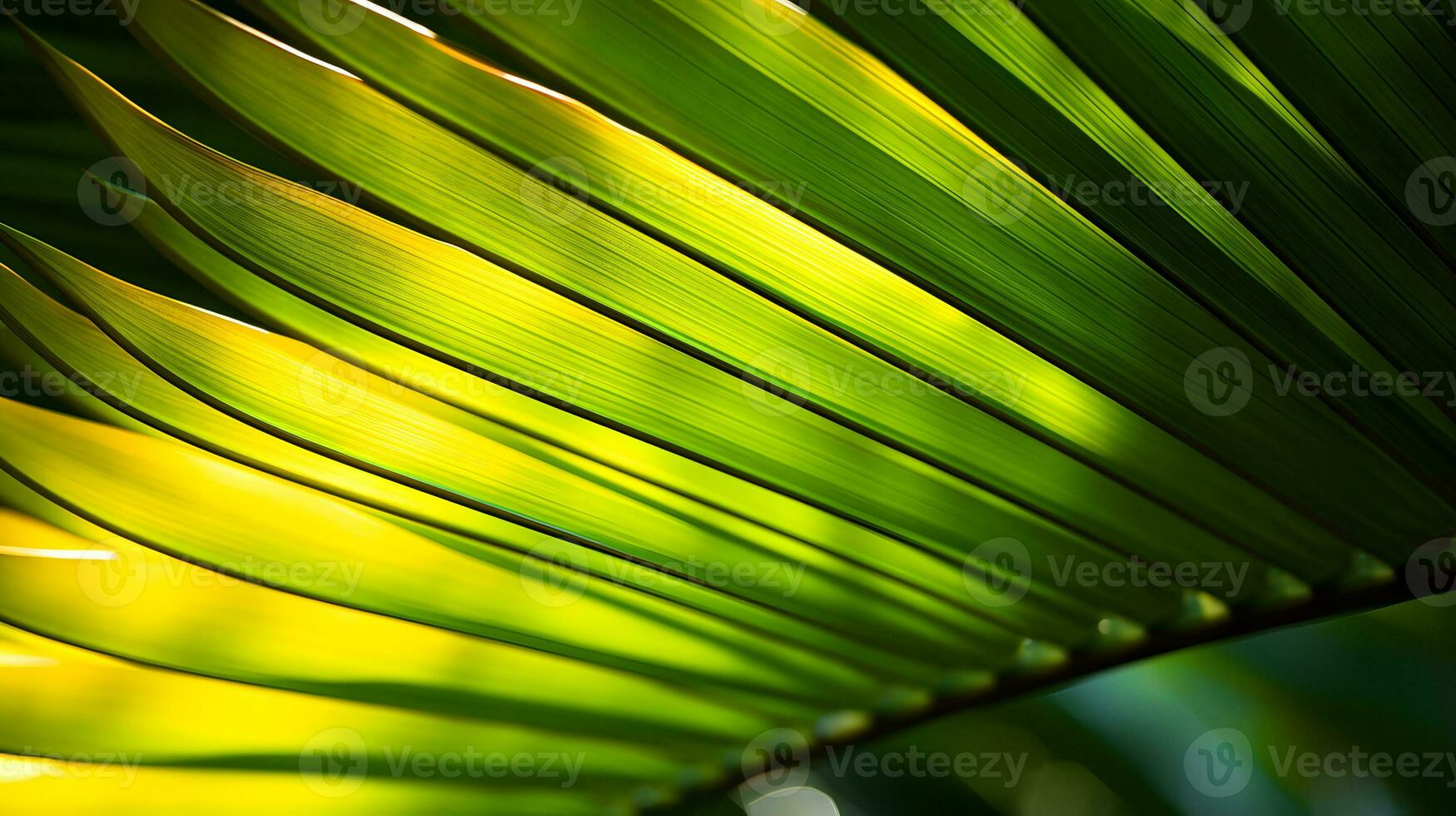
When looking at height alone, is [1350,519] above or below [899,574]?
above

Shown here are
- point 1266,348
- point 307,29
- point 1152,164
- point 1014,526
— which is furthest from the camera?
point 1014,526

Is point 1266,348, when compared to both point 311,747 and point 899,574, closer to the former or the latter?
point 899,574

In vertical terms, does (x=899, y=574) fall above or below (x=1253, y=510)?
below

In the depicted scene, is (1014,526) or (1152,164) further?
(1014,526)

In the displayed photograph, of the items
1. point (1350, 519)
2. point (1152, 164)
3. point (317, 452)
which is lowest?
point (317, 452)

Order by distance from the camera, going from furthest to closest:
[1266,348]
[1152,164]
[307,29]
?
1. [1266,348]
2. [1152,164]
3. [307,29]

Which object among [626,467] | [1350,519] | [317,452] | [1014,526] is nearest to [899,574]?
[1014,526]

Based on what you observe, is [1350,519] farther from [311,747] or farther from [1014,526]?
[311,747]

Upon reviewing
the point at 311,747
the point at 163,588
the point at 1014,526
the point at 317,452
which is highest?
the point at 1014,526

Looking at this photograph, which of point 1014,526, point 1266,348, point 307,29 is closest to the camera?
point 307,29
